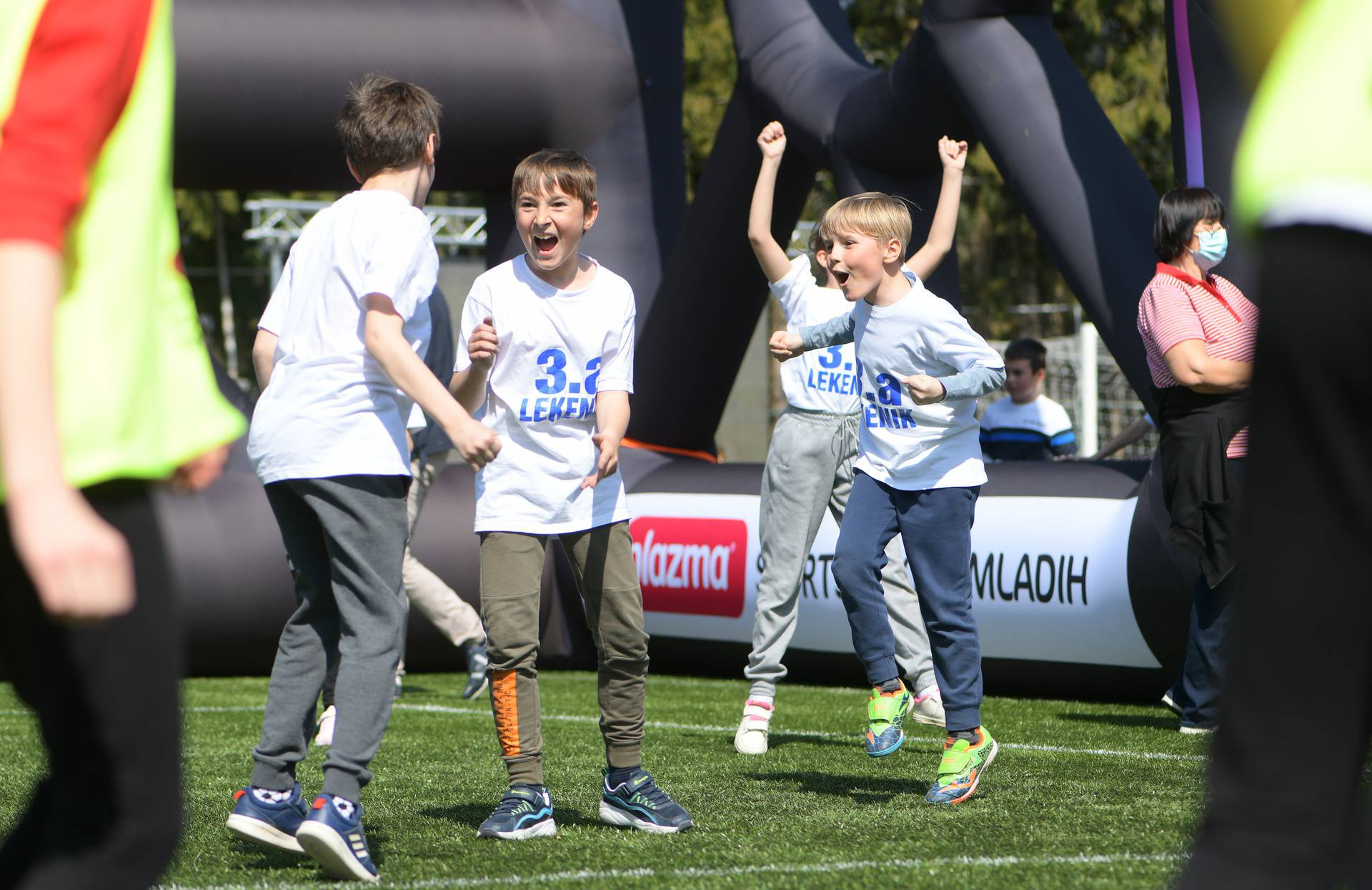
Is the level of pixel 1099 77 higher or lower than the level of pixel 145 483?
higher

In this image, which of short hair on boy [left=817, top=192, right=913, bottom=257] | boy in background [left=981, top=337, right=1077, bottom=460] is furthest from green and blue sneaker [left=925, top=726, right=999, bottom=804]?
boy in background [left=981, top=337, right=1077, bottom=460]

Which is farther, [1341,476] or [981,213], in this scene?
[981,213]

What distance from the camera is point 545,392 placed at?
147 inches

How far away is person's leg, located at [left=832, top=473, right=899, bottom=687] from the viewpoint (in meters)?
4.23

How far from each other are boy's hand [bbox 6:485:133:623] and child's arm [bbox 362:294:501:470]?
165cm

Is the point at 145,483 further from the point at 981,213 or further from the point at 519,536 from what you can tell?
the point at 981,213

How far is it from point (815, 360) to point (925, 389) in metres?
1.87

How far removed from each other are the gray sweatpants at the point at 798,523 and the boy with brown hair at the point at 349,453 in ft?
7.25

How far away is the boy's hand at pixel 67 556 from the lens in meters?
1.41

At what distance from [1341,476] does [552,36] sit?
689 centimetres

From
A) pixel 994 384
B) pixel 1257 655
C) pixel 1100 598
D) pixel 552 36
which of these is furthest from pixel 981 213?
pixel 1257 655

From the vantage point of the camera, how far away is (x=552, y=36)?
793 centimetres

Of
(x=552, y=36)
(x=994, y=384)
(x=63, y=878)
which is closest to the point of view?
(x=63, y=878)

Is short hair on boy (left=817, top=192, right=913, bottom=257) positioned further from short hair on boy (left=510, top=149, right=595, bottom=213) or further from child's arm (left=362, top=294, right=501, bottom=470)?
child's arm (left=362, top=294, right=501, bottom=470)
